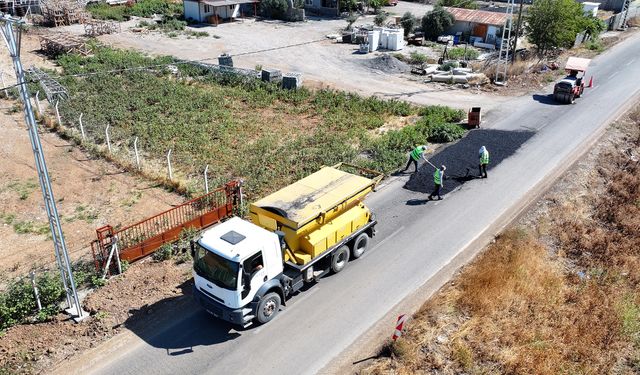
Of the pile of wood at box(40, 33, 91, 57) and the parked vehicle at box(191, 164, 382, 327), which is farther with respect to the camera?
the pile of wood at box(40, 33, 91, 57)

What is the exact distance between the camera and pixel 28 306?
1373 centimetres

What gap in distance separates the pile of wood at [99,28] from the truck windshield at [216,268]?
4105 centimetres

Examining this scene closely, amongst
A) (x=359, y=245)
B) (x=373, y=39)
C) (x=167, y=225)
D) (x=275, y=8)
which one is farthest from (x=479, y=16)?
(x=167, y=225)

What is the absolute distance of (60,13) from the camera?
5081cm

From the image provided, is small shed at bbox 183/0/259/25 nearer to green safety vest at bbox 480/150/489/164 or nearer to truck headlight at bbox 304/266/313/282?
green safety vest at bbox 480/150/489/164

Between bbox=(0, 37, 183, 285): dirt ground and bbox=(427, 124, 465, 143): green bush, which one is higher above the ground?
bbox=(427, 124, 465, 143): green bush

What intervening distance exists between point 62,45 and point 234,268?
1379 inches

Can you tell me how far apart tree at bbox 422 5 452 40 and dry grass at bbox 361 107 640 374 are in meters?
31.0

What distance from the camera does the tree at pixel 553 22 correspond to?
37.4m

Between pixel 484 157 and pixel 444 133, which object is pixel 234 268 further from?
pixel 444 133

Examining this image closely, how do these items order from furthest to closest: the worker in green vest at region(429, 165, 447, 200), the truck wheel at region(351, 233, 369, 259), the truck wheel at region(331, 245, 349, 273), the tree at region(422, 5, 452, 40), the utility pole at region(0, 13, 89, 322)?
1. the tree at region(422, 5, 452, 40)
2. the worker in green vest at region(429, 165, 447, 200)
3. the truck wheel at region(351, 233, 369, 259)
4. the truck wheel at region(331, 245, 349, 273)
5. the utility pole at region(0, 13, 89, 322)

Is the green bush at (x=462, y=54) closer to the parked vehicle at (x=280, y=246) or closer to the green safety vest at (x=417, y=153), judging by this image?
the green safety vest at (x=417, y=153)

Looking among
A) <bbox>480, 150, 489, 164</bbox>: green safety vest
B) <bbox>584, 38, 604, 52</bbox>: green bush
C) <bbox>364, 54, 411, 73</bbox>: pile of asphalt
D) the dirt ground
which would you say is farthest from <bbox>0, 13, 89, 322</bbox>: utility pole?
<bbox>584, 38, 604, 52</bbox>: green bush

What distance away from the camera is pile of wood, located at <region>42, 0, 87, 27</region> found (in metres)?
50.3
